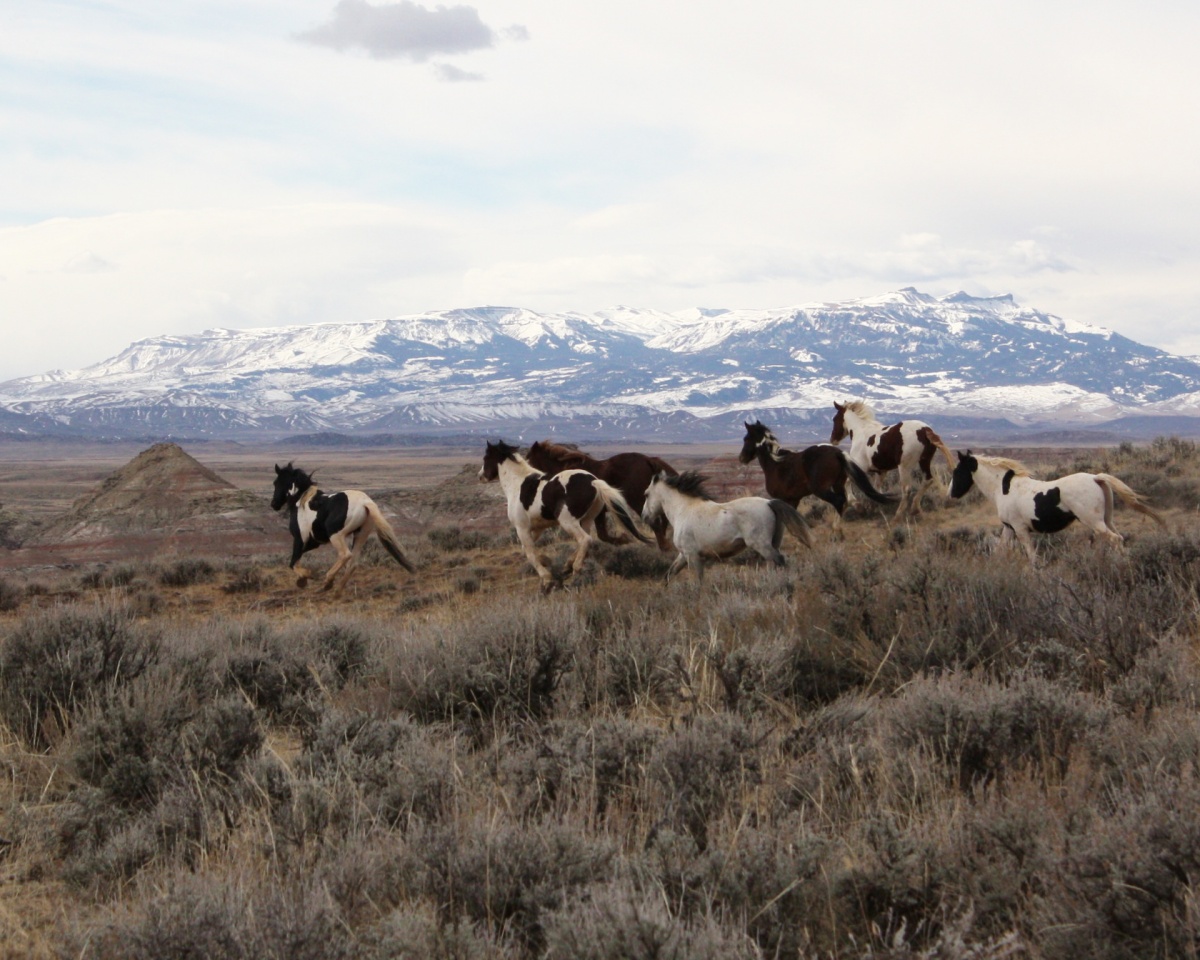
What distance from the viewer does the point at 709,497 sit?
11266 mm

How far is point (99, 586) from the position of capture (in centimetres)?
1603

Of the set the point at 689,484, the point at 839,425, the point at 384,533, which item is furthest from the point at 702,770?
the point at 839,425

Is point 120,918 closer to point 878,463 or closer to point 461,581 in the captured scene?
point 461,581

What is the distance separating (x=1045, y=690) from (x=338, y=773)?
9.51 ft

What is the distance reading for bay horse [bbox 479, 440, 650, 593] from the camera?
12.7 m

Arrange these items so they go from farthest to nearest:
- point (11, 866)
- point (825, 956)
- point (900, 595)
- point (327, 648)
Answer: point (327, 648), point (900, 595), point (11, 866), point (825, 956)

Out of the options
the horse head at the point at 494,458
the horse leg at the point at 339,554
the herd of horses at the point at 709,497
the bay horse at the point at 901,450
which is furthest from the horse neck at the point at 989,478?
the horse leg at the point at 339,554

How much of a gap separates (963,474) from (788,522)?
343cm

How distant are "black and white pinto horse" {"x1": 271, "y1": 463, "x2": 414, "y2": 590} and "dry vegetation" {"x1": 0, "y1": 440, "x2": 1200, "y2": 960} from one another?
6.99 metres

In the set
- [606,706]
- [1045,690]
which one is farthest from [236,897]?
[1045,690]

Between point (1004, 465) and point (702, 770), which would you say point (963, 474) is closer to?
point (1004, 465)

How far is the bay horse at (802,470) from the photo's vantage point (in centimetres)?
1417

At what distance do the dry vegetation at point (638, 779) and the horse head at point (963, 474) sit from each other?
4689mm

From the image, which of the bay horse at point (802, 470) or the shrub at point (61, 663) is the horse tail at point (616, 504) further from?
the shrub at point (61, 663)
